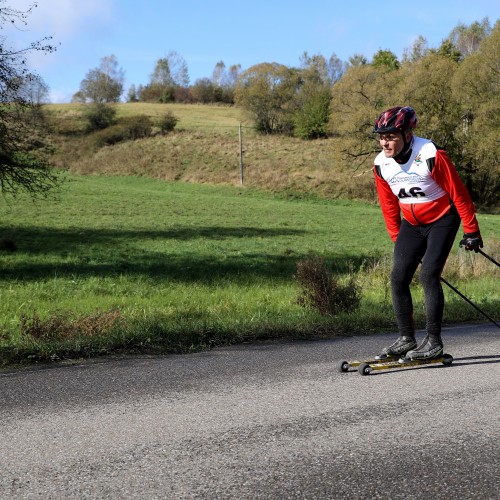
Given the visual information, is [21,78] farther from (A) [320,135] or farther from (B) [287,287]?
(A) [320,135]

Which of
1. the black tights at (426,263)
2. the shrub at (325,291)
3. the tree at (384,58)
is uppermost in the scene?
the tree at (384,58)

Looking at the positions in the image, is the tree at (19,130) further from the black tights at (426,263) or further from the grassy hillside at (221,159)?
the grassy hillside at (221,159)

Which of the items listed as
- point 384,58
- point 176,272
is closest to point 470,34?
point 384,58

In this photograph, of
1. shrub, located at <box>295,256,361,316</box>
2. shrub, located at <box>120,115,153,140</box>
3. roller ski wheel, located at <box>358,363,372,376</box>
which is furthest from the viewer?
shrub, located at <box>120,115,153,140</box>

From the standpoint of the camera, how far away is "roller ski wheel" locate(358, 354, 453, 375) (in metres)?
5.88

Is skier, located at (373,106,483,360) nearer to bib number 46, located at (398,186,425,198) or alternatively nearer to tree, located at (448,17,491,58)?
bib number 46, located at (398,186,425,198)

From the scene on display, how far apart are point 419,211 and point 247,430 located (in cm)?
293

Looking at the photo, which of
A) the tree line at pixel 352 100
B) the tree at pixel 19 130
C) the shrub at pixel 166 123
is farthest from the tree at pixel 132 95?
the tree at pixel 19 130

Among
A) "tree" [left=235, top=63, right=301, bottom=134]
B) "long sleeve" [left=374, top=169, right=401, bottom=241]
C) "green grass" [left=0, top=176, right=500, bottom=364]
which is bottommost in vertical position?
"green grass" [left=0, top=176, right=500, bottom=364]

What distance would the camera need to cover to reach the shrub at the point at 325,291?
1005cm

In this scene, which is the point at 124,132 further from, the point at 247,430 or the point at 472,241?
the point at 247,430

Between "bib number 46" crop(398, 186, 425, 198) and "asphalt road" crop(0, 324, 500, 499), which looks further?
"bib number 46" crop(398, 186, 425, 198)

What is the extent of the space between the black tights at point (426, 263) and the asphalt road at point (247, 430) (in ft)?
1.88

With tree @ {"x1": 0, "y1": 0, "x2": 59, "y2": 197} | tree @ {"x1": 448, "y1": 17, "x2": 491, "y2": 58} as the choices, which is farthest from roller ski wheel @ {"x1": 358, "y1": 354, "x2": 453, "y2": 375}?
tree @ {"x1": 448, "y1": 17, "x2": 491, "y2": 58}
